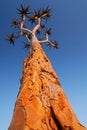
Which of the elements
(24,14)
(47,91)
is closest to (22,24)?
(24,14)

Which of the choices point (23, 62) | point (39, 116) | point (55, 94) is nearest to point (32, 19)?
point (23, 62)

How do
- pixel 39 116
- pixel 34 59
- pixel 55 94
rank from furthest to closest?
pixel 34 59
pixel 55 94
pixel 39 116

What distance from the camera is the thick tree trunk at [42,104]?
1079cm

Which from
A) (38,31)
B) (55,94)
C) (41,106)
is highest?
(38,31)

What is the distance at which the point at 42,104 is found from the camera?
1159cm

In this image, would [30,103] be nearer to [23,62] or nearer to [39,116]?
[39,116]

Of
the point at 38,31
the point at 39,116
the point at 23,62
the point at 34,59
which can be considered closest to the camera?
the point at 39,116

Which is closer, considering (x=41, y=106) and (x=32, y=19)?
(x=41, y=106)

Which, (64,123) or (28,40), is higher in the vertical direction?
(28,40)

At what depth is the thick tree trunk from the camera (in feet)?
35.4

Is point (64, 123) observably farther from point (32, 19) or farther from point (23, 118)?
point (32, 19)

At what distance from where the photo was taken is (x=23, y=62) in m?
15.8

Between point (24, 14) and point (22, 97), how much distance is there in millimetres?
8677

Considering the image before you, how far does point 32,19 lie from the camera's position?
63.4 feet
